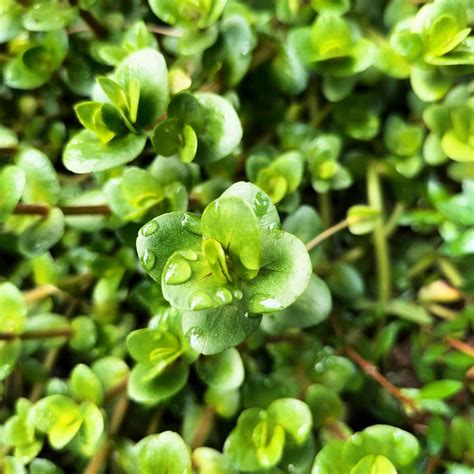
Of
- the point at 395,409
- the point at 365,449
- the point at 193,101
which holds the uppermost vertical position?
the point at 193,101

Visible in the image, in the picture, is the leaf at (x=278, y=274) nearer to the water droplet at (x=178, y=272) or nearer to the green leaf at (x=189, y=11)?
the water droplet at (x=178, y=272)

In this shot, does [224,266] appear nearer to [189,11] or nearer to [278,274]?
[278,274]

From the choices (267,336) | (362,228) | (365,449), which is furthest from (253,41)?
(365,449)

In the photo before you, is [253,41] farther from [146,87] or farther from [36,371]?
→ [36,371]

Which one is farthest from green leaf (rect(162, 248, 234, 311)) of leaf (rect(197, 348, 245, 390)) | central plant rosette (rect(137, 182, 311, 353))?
leaf (rect(197, 348, 245, 390))

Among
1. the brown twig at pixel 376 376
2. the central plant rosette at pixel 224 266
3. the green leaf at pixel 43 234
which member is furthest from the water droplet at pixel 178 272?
the brown twig at pixel 376 376
